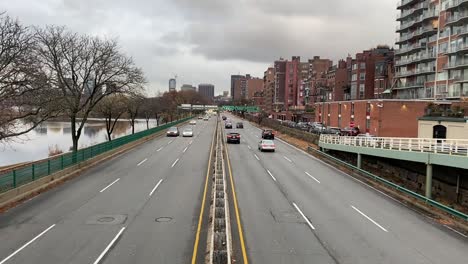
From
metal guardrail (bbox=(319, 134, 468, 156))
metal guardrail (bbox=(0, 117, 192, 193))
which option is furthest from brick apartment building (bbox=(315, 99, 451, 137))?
metal guardrail (bbox=(0, 117, 192, 193))

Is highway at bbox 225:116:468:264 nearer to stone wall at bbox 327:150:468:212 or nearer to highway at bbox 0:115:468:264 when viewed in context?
highway at bbox 0:115:468:264

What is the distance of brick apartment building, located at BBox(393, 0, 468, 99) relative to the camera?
6134 cm

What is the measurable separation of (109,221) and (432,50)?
69436 millimetres

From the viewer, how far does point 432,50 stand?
70812mm

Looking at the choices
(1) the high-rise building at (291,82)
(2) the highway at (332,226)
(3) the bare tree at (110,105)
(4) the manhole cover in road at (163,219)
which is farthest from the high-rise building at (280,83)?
(4) the manhole cover in road at (163,219)

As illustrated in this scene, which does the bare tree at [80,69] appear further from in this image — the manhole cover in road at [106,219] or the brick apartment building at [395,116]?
the brick apartment building at [395,116]

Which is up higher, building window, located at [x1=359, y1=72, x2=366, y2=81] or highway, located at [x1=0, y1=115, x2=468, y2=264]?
building window, located at [x1=359, y1=72, x2=366, y2=81]

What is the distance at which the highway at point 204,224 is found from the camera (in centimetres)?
1280

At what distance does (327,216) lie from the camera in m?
17.8

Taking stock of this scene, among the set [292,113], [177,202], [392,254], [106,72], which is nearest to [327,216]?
[392,254]

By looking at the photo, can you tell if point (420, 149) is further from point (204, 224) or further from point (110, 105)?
point (110, 105)

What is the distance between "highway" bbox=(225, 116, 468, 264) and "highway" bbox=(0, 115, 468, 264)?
0.13 feet

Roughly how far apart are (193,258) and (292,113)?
415 feet

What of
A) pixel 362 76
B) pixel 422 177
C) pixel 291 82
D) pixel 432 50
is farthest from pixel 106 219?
pixel 291 82
